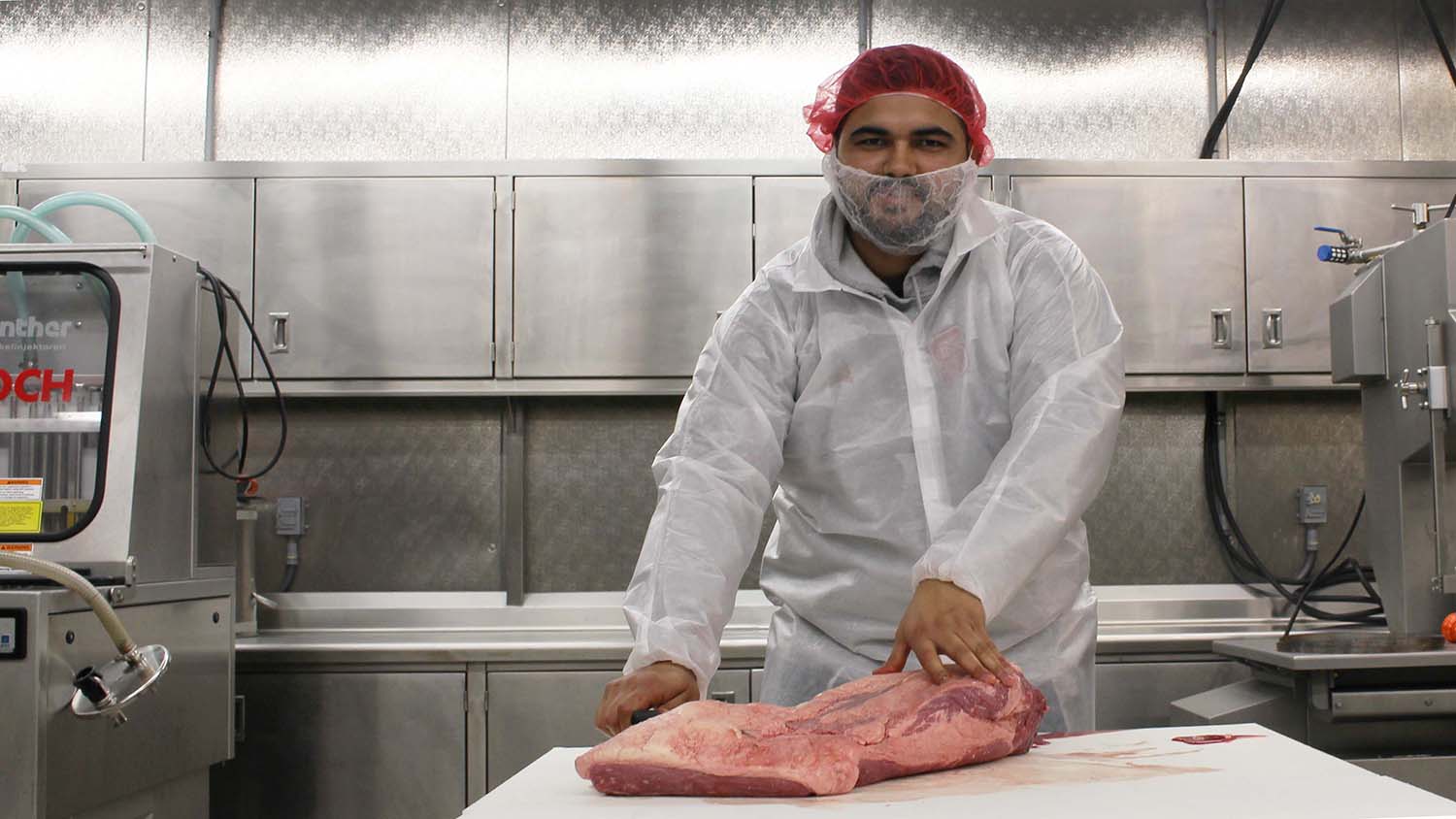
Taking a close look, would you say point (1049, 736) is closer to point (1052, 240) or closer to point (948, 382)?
point (948, 382)

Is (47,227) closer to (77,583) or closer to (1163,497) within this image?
(77,583)

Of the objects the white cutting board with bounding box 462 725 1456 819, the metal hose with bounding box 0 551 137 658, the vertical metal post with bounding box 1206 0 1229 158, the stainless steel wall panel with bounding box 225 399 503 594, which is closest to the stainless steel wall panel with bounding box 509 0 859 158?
the stainless steel wall panel with bounding box 225 399 503 594

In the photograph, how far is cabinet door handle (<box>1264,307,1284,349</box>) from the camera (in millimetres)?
3408

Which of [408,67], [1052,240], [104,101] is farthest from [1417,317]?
[104,101]

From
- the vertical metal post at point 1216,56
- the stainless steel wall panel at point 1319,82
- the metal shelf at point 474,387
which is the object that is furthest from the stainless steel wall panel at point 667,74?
the stainless steel wall panel at point 1319,82

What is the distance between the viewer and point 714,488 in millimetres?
1623

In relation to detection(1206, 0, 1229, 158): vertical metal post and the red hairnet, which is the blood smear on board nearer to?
the red hairnet

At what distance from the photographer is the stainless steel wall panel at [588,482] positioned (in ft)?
11.8

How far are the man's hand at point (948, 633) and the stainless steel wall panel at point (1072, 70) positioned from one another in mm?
2631

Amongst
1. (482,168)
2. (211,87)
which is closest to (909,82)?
(482,168)

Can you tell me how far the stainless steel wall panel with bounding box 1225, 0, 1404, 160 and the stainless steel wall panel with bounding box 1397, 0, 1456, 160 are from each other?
30 millimetres

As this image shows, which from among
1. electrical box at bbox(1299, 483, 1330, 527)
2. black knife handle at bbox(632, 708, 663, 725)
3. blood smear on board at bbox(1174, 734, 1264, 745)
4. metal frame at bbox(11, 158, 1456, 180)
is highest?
metal frame at bbox(11, 158, 1456, 180)

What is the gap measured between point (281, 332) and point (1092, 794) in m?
2.77

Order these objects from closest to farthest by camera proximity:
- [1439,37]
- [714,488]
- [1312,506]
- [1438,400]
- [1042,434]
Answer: [1042,434], [714,488], [1438,400], [1439,37], [1312,506]
